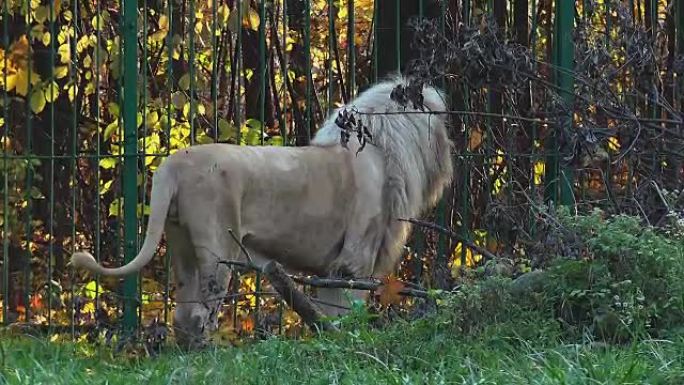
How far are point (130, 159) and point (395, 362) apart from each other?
2.81 m

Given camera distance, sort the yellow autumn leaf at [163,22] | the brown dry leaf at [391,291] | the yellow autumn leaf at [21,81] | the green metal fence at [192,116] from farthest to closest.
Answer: the yellow autumn leaf at [163,22]
the yellow autumn leaf at [21,81]
the green metal fence at [192,116]
the brown dry leaf at [391,291]

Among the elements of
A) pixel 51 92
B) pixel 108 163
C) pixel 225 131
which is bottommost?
pixel 108 163

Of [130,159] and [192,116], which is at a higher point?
[192,116]

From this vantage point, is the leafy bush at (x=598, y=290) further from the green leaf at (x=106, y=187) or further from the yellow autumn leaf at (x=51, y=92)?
the green leaf at (x=106, y=187)

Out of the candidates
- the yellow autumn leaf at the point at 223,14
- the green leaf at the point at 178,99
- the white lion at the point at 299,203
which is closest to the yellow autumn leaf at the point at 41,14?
the green leaf at the point at 178,99

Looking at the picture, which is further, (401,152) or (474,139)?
(474,139)

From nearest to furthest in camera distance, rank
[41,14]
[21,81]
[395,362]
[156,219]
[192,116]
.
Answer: [395,362] < [156,219] < [192,116] < [41,14] < [21,81]

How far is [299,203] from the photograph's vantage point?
6.42m

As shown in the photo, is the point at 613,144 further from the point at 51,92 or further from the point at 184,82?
the point at 51,92

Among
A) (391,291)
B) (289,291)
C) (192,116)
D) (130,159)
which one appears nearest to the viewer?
(391,291)

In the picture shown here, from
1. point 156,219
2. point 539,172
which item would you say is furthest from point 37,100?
point 539,172

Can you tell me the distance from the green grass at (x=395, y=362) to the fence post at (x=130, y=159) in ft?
5.53

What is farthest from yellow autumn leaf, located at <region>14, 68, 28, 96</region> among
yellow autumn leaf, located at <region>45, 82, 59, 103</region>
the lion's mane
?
the lion's mane

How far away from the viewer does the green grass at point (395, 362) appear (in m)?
3.79
